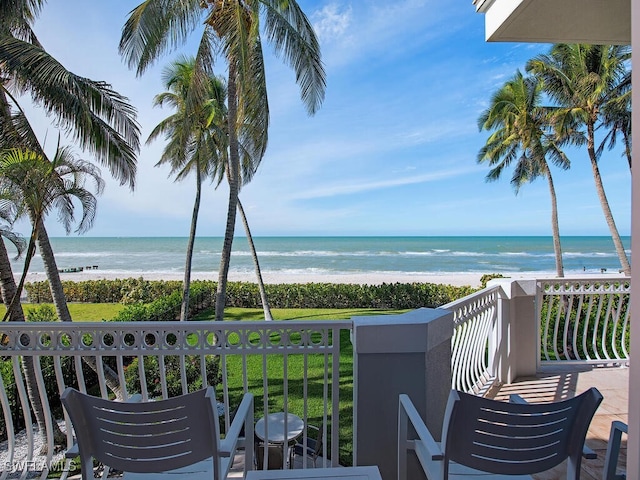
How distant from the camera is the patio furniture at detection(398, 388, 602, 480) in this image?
3.98ft

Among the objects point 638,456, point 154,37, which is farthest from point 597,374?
point 154,37

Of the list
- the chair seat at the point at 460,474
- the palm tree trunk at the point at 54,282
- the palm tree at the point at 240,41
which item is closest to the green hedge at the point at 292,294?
the palm tree trunk at the point at 54,282

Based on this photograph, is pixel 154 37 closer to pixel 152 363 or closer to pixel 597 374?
pixel 152 363

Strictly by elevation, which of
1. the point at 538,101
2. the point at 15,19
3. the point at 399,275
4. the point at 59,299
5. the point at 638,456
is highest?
the point at 538,101

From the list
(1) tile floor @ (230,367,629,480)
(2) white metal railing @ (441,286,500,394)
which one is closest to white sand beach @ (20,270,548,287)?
(1) tile floor @ (230,367,629,480)

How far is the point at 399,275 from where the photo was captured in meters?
24.1

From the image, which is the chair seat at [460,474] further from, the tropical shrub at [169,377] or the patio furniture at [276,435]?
the tropical shrub at [169,377]

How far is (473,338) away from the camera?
9.94ft

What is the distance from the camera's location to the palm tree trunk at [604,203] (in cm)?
1013

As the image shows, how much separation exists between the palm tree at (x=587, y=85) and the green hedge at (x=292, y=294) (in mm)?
5771

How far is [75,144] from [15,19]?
2.21 m

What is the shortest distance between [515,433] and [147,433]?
1.32 metres

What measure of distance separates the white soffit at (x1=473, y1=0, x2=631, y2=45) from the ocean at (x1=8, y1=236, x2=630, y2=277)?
22977mm

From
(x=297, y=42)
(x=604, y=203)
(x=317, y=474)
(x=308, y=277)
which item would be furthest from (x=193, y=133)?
(x=308, y=277)
